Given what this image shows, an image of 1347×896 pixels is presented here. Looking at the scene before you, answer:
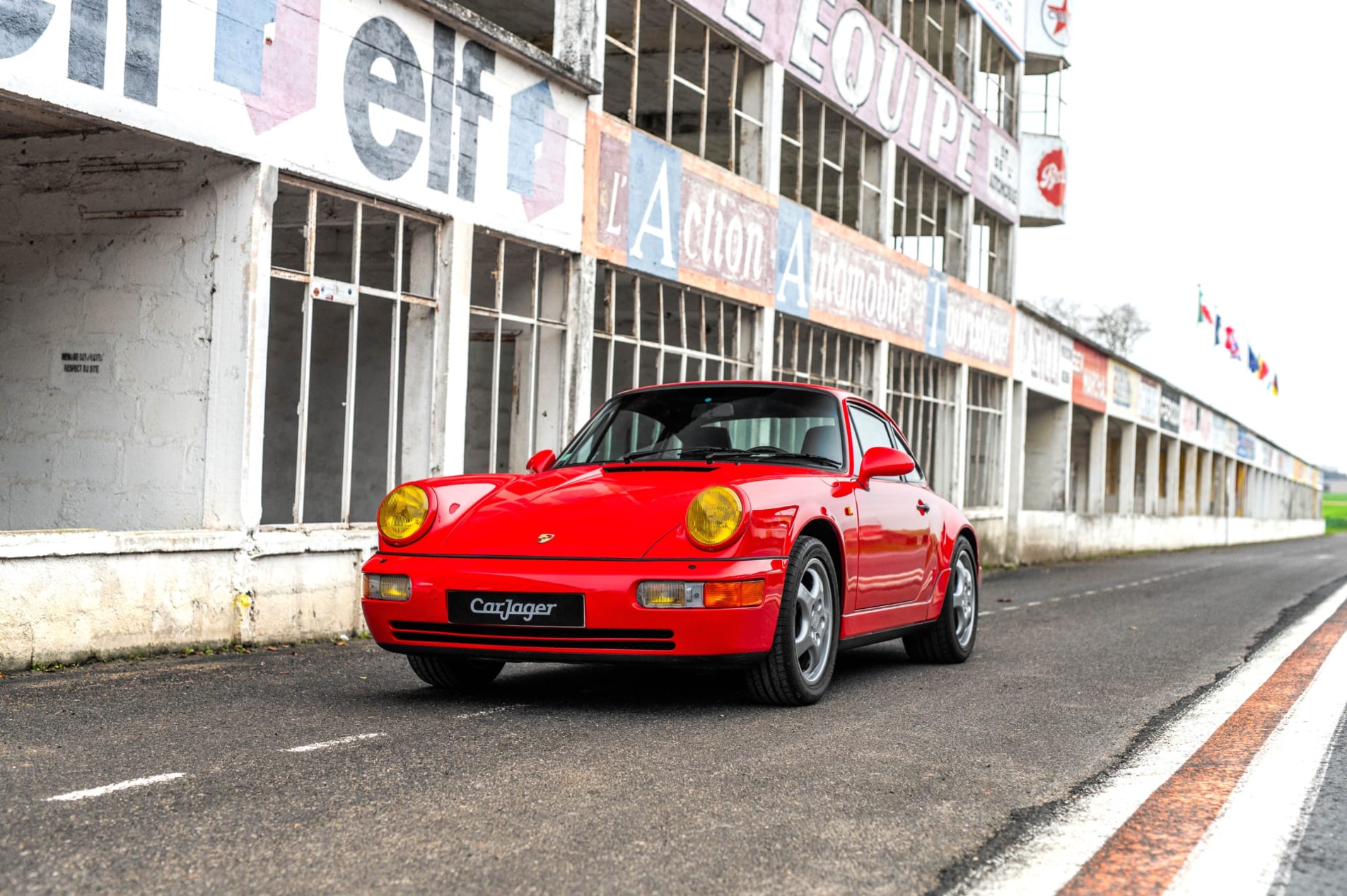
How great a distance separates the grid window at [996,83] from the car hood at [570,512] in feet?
62.9

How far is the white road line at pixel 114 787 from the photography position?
410 cm

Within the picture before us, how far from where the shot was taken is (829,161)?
18922mm

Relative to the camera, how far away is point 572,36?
40.0 feet

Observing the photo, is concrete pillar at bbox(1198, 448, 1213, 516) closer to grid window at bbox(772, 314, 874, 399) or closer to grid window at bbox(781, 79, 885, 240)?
grid window at bbox(781, 79, 885, 240)

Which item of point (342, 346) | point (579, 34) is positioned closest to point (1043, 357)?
point (579, 34)

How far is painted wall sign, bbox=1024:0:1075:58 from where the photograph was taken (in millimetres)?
26438

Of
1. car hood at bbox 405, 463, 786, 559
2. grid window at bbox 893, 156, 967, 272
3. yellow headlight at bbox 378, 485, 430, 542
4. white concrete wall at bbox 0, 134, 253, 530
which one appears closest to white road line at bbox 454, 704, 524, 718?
car hood at bbox 405, 463, 786, 559

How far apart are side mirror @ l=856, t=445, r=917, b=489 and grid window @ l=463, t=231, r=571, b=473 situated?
4.85 meters

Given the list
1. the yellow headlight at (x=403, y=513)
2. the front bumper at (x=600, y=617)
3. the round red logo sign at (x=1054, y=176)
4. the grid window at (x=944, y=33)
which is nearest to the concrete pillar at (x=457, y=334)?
the yellow headlight at (x=403, y=513)

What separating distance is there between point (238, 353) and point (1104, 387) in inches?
1074

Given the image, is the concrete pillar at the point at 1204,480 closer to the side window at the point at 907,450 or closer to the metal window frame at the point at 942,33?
the metal window frame at the point at 942,33

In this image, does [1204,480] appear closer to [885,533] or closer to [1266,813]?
[885,533]

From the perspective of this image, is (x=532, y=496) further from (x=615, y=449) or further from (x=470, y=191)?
(x=470, y=191)

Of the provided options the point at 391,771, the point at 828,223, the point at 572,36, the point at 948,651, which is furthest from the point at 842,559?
the point at 828,223
